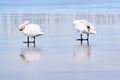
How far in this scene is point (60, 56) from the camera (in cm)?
1159

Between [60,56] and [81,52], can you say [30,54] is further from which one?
[81,52]

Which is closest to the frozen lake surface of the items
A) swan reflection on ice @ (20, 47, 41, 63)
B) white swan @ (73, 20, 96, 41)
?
swan reflection on ice @ (20, 47, 41, 63)

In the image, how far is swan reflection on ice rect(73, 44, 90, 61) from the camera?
11.4 m

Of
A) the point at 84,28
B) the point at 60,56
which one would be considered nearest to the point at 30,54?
the point at 60,56

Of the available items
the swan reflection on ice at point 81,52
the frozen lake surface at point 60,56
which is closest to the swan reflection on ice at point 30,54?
the frozen lake surface at point 60,56

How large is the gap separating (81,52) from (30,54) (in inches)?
42.5

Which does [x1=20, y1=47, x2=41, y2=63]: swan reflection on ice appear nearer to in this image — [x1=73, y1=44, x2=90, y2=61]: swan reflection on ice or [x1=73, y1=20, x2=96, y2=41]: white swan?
[x1=73, y1=44, x2=90, y2=61]: swan reflection on ice

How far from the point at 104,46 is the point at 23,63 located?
9.76 feet

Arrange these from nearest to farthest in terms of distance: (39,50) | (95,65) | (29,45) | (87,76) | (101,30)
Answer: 1. (87,76)
2. (95,65)
3. (39,50)
4. (29,45)
5. (101,30)

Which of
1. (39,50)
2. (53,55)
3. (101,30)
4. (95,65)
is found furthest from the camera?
(101,30)

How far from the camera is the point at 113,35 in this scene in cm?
1557

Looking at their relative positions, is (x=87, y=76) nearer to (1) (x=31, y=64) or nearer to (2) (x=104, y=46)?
(1) (x=31, y=64)

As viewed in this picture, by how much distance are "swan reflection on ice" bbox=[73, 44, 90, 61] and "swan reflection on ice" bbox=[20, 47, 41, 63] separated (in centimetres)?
77

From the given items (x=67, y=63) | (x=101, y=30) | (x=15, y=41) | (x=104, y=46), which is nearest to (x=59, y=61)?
(x=67, y=63)
